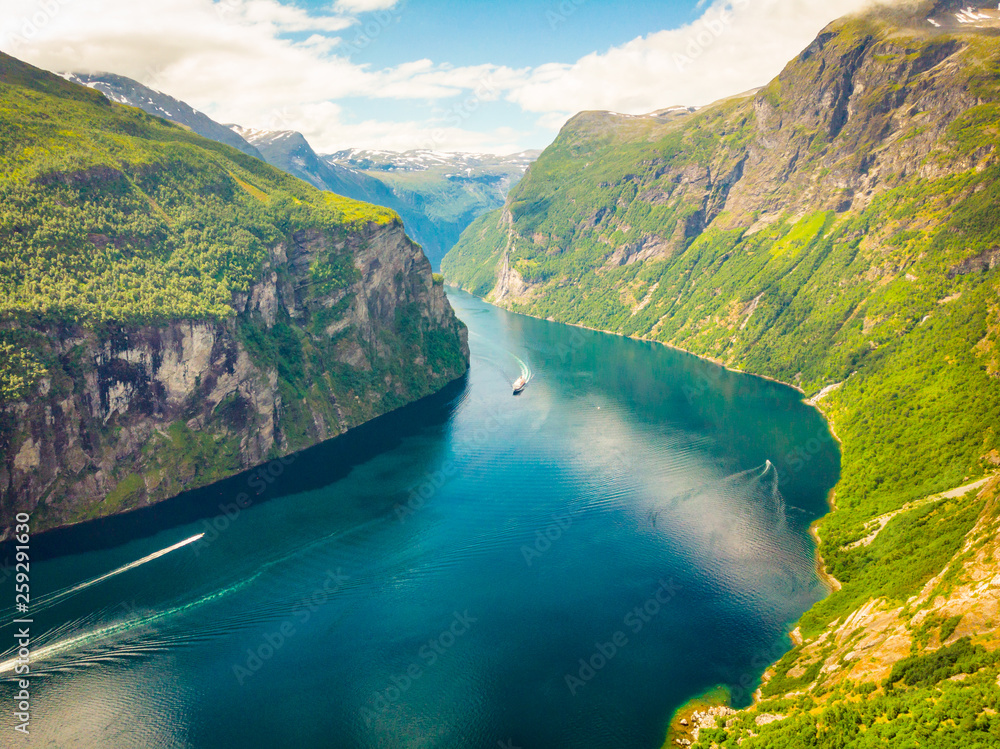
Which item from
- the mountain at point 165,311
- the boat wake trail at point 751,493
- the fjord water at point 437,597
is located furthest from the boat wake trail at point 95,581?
the boat wake trail at point 751,493

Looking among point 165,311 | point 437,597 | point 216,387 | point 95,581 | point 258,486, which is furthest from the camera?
point 216,387

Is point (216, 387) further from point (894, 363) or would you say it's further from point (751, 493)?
point (894, 363)

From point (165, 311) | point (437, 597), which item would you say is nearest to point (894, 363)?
point (437, 597)

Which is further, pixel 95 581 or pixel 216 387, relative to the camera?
pixel 216 387

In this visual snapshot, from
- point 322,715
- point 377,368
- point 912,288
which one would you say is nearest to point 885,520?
point 322,715

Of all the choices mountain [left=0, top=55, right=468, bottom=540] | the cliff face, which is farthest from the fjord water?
mountain [left=0, top=55, right=468, bottom=540]

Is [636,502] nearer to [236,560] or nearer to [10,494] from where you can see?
[236,560]

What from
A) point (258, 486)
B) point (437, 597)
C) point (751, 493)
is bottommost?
point (437, 597)

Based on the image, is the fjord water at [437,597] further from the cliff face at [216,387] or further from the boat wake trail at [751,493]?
the cliff face at [216,387]
